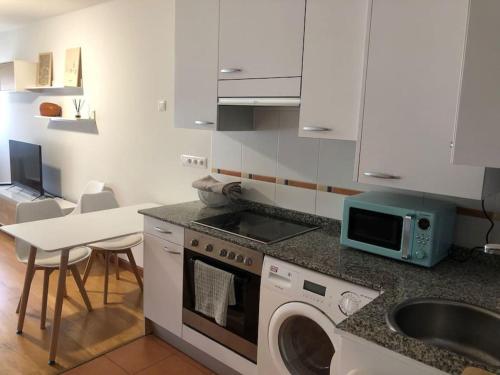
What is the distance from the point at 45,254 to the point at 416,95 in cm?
257

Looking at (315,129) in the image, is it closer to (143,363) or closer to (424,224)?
(424,224)

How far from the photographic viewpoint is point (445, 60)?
1.54 metres

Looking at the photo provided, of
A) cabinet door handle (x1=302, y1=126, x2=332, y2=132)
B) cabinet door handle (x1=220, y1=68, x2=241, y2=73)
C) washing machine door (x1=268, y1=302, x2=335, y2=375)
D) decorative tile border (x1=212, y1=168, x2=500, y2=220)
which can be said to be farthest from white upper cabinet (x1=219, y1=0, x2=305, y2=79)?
washing machine door (x1=268, y1=302, x2=335, y2=375)

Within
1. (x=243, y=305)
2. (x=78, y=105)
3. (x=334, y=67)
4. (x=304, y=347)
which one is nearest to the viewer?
(x=334, y=67)

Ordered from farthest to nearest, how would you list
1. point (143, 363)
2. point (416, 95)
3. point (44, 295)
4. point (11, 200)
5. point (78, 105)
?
point (11, 200), point (78, 105), point (44, 295), point (143, 363), point (416, 95)

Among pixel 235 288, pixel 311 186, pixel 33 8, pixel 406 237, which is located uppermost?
pixel 33 8

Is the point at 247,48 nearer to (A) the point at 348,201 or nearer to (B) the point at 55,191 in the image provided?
(A) the point at 348,201

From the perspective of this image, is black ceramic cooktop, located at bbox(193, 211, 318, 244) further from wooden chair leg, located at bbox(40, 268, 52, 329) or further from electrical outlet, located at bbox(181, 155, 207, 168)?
wooden chair leg, located at bbox(40, 268, 52, 329)

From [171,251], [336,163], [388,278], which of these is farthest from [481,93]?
[171,251]

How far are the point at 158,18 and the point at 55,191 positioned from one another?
251cm

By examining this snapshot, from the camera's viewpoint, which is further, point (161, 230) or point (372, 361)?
point (161, 230)

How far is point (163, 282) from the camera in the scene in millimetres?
2553

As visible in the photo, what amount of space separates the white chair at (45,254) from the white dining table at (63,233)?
0.08 meters

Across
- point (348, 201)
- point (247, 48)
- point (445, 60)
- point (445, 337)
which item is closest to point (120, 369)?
point (348, 201)
